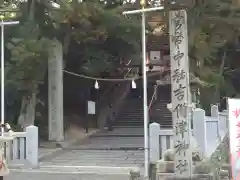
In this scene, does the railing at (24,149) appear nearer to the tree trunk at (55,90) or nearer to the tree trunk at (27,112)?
the tree trunk at (27,112)

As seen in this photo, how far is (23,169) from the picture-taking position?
1305 cm

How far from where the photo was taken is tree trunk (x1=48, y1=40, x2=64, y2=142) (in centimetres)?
2005

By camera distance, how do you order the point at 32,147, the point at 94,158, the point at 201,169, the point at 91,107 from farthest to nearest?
the point at 91,107 < the point at 94,158 < the point at 32,147 < the point at 201,169

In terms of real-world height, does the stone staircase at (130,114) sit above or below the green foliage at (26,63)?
below

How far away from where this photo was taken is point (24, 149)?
13516 millimetres

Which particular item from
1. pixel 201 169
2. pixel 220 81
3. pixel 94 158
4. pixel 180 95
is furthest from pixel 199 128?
pixel 220 81

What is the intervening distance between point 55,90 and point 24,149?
7077 millimetres

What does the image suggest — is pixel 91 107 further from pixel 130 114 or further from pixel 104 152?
pixel 104 152

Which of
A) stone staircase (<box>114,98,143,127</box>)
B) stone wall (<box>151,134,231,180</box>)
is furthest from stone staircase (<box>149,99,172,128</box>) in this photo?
stone wall (<box>151,134,231,180</box>)

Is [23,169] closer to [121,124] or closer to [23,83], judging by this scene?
[23,83]

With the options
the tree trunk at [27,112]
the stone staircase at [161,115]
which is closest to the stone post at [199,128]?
the tree trunk at [27,112]

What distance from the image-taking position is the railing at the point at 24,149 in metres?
13.4

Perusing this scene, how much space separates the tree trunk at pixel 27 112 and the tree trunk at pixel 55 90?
1.07m

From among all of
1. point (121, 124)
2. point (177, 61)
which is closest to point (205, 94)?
point (121, 124)
